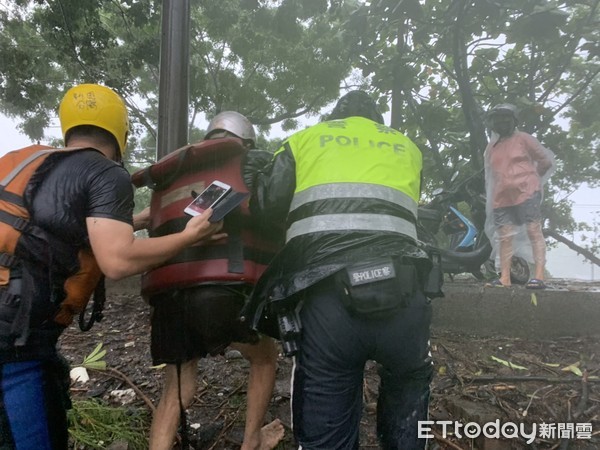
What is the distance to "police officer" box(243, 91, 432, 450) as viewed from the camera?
178cm

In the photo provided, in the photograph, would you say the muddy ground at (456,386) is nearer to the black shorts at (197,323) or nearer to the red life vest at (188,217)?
the black shorts at (197,323)

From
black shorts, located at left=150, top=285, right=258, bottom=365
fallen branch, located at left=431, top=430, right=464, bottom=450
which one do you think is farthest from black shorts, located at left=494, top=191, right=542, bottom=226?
black shorts, located at left=150, top=285, right=258, bottom=365

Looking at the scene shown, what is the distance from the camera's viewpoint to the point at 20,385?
1450 mm

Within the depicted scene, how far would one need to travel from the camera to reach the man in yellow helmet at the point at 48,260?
1.42 m

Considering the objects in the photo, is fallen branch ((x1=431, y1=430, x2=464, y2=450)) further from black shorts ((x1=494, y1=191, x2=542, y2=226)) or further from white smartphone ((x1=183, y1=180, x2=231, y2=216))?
black shorts ((x1=494, y1=191, x2=542, y2=226))

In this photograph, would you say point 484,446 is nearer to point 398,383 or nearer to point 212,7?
point 398,383

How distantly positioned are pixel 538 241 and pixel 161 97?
167 inches

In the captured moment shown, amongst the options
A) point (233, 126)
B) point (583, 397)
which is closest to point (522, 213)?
point (583, 397)

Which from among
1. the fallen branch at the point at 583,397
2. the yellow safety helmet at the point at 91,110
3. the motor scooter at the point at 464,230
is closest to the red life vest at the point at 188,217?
the yellow safety helmet at the point at 91,110

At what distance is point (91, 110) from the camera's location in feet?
5.90

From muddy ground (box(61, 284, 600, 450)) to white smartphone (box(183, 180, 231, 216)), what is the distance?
1561 millimetres

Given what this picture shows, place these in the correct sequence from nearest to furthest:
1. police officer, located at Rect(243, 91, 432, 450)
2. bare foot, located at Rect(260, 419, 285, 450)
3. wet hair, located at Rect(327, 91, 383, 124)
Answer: police officer, located at Rect(243, 91, 432, 450), wet hair, located at Rect(327, 91, 383, 124), bare foot, located at Rect(260, 419, 285, 450)

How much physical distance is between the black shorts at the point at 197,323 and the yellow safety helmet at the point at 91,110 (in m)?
0.80

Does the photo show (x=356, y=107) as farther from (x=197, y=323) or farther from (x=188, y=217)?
(x=197, y=323)
